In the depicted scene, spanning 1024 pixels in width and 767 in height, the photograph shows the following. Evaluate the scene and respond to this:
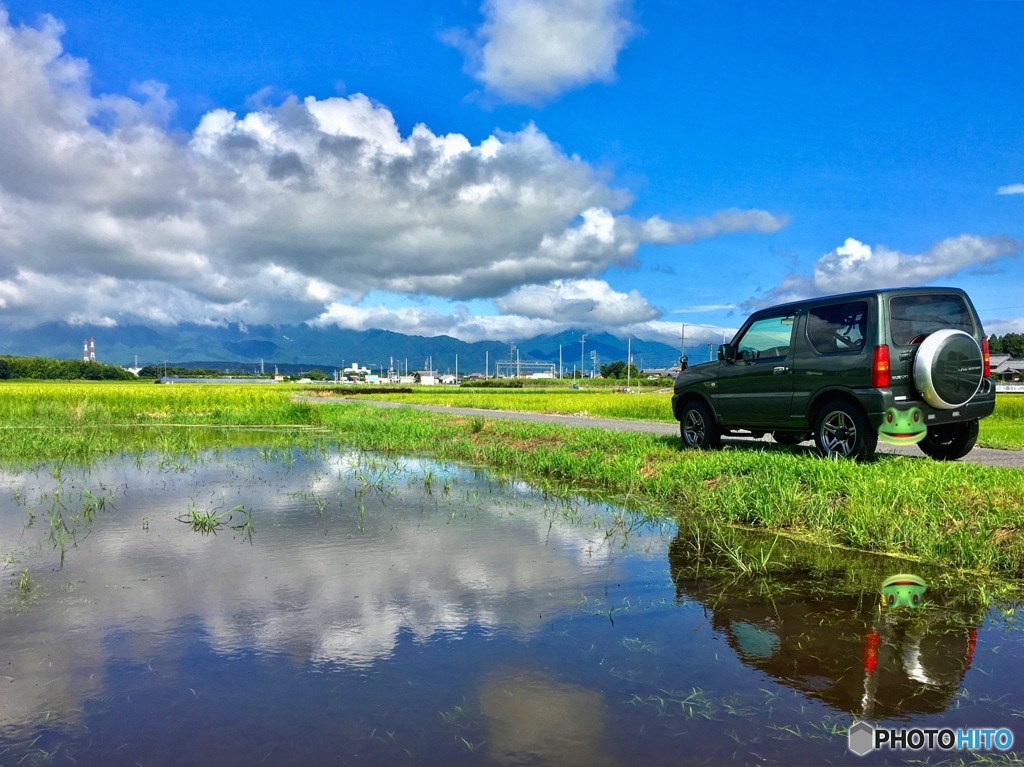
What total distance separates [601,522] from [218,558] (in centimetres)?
421

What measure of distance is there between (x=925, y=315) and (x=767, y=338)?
2182 mm

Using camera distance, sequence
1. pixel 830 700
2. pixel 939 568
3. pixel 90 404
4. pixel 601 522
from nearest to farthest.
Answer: pixel 830 700
pixel 939 568
pixel 601 522
pixel 90 404

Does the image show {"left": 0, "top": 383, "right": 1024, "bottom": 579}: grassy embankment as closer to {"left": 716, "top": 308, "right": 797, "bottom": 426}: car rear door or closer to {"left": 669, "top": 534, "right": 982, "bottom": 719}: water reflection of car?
{"left": 716, "top": 308, "right": 797, "bottom": 426}: car rear door

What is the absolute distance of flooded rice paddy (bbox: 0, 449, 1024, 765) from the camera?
10.8 feet

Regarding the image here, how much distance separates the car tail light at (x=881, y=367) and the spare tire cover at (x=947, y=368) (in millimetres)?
365

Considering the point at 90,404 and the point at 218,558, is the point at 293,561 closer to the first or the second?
the point at 218,558

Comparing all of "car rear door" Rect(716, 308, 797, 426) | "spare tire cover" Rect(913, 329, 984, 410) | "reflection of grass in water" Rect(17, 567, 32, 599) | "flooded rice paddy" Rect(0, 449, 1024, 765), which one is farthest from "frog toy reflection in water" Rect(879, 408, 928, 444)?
"reflection of grass in water" Rect(17, 567, 32, 599)

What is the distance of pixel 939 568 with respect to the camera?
638cm

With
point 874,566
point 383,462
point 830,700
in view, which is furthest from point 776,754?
point 383,462

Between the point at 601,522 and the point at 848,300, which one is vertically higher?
the point at 848,300

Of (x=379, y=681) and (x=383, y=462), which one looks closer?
(x=379, y=681)

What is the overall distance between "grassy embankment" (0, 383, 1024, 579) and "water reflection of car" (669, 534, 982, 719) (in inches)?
47.3

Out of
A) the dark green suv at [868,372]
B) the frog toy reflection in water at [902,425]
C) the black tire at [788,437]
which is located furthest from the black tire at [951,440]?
the black tire at [788,437]

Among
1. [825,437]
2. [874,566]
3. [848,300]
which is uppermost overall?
[848,300]
